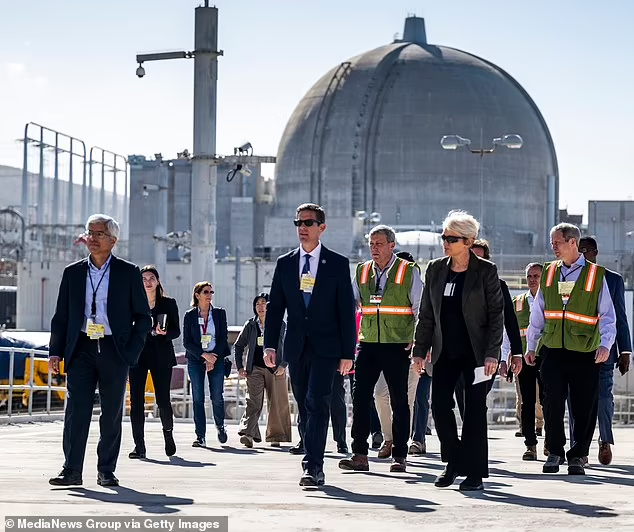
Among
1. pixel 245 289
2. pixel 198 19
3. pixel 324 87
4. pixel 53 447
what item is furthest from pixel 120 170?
pixel 53 447

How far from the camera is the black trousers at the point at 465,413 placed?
8.97 m

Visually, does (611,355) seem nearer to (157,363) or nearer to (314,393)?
(314,393)

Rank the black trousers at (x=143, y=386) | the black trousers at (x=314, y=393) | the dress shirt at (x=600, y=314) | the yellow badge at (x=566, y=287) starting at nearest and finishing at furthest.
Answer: the black trousers at (x=314, y=393) → the dress shirt at (x=600, y=314) → the yellow badge at (x=566, y=287) → the black trousers at (x=143, y=386)

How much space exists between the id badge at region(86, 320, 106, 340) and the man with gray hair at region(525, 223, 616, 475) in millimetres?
3262

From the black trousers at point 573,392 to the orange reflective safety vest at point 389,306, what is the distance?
1.08 m

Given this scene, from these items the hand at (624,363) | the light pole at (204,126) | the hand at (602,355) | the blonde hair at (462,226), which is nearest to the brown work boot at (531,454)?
the hand at (624,363)

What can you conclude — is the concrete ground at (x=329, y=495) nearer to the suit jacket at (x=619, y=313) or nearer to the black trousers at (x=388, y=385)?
the black trousers at (x=388, y=385)

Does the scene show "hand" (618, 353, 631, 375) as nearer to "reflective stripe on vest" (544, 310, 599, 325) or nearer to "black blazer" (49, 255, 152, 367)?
"reflective stripe on vest" (544, 310, 599, 325)

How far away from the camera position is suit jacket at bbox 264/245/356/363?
9453 mm

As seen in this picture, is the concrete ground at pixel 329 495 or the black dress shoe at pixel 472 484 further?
the black dress shoe at pixel 472 484

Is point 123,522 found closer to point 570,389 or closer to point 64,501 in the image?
point 64,501

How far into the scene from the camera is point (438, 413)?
30.2 ft

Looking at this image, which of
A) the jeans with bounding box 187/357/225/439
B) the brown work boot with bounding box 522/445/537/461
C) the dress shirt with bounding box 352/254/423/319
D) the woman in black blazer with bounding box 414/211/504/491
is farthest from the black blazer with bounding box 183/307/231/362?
the woman in black blazer with bounding box 414/211/504/491

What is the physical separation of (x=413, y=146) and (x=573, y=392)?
225ft
